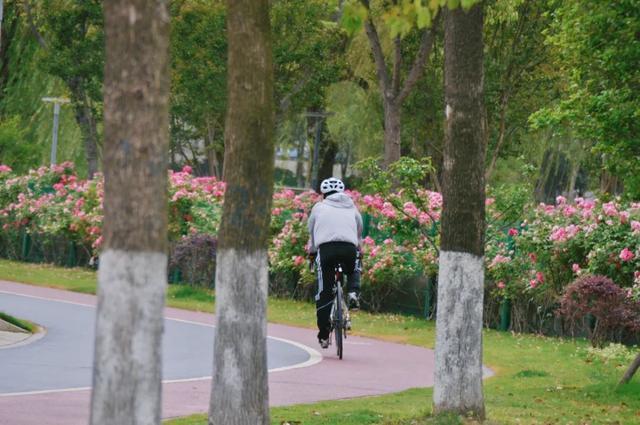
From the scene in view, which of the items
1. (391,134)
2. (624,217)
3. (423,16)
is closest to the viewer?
(423,16)

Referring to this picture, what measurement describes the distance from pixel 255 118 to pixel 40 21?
109ft

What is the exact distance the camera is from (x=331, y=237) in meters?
16.3

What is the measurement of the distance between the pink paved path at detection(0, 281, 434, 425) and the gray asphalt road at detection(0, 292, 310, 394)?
1.74ft

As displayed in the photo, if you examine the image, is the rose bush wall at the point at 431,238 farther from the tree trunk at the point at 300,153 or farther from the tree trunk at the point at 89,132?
the tree trunk at the point at 300,153

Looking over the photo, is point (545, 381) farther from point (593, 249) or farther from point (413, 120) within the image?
point (413, 120)

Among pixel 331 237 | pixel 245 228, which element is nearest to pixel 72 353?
pixel 331 237

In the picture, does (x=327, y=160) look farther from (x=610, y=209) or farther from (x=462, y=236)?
(x=462, y=236)

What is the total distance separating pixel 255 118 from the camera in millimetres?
8938

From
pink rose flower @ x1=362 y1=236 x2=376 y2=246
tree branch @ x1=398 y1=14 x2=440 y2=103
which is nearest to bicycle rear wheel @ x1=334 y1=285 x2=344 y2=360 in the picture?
pink rose flower @ x1=362 y1=236 x2=376 y2=246

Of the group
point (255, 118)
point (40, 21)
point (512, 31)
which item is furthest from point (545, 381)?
point (40, 21)

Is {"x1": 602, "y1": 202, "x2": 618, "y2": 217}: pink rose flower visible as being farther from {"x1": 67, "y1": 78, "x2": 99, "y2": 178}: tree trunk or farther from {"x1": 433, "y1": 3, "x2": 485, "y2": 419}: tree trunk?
{"x1": 67, "y1": 78, "x2": 99, "y2": 178}: tree trunk

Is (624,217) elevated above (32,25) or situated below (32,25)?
below

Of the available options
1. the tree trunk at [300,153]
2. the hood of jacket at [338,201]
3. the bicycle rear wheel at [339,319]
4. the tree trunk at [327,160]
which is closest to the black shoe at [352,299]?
the bicycle rear wheel at [339,319]

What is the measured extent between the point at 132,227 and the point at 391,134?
2656 cm
